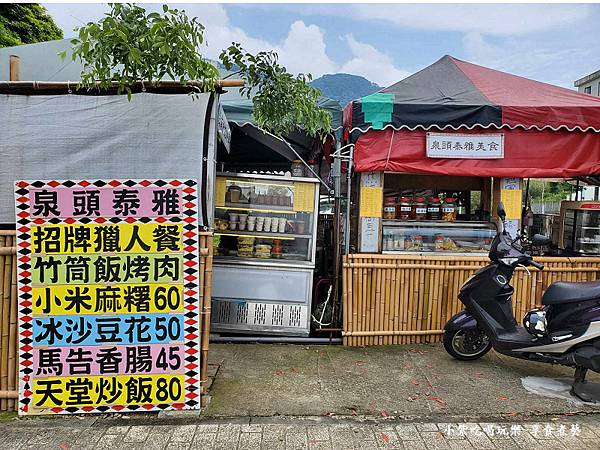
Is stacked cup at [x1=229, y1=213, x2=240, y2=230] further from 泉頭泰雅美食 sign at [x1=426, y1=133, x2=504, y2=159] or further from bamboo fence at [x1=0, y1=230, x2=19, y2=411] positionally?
bamboo fence at [x1=0, y1=230, x2=19, y2=411]

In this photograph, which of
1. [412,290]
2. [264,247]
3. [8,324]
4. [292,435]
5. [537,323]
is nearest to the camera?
[292,435]

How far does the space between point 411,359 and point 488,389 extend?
2.98 ft

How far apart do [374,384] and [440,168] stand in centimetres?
280

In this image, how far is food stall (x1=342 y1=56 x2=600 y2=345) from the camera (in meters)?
5.30

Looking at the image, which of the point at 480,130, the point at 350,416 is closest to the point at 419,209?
the point at 480,130

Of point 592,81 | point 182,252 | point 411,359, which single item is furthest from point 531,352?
point 592,81

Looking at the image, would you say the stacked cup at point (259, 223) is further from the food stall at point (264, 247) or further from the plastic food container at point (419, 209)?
the plastic food container at point (419, 209)

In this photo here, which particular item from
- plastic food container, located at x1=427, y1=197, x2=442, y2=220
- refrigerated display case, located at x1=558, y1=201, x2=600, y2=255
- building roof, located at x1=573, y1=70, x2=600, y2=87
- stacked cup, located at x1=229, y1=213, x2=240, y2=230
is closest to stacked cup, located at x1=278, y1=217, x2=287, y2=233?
stacked cup, located at x1=229, y1=213, x2=240, y2=230

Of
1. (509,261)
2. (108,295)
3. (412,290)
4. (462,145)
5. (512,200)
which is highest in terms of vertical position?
(462,145)

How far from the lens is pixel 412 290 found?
5.30m

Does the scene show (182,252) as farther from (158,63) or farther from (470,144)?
(470,144)

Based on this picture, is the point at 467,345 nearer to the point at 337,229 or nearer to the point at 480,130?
the point at 337,229

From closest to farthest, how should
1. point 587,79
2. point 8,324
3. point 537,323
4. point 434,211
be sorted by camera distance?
point 8,324 → point 537,323 → point 434,211 → point 587,79

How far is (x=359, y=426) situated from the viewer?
352 centimetres
